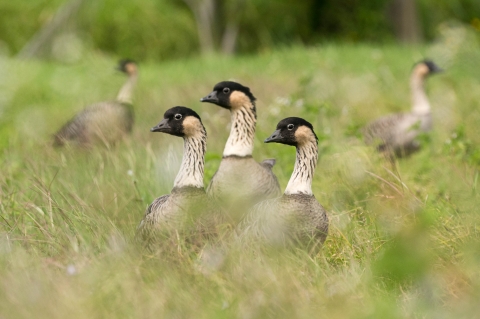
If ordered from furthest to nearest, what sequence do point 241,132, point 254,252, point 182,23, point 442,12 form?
point 442,12
point 182,23
point 241,132
point 254,252

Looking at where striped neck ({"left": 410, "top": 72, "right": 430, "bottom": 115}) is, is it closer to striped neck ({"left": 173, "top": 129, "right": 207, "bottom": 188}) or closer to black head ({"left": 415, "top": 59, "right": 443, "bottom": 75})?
black head ({"left": 415, "top": 59, "right": 443, "bottom": 75})

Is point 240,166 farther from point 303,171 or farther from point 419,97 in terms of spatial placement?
point 419,97

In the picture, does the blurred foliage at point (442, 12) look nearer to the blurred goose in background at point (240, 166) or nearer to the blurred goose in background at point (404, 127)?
the blurred goose in background at point (404, 127)

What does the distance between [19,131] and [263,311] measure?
21.3 feet

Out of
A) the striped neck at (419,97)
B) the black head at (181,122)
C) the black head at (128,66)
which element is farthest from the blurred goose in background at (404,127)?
the black head at (181,122)

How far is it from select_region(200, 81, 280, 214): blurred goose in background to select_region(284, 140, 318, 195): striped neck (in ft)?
1.84

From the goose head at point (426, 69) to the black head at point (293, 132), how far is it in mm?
5341

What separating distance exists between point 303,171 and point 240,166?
2.46 ft

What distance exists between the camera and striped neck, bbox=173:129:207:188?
455 cm

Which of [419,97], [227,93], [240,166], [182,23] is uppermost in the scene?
[182,23]

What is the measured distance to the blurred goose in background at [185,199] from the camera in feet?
14.2

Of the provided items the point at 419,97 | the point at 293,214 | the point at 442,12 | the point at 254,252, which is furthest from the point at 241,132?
the point at 442,12

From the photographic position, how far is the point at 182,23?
816 inches

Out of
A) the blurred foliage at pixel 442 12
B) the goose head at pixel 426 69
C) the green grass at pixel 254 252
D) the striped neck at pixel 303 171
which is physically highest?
the blurred foliage at pixel 442 12
